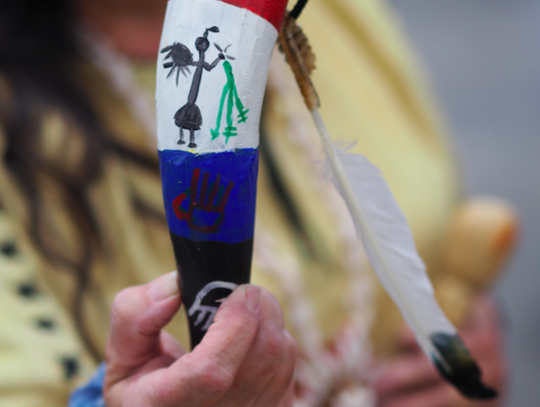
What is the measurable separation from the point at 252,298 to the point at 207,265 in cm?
3

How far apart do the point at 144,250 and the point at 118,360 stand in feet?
0.95

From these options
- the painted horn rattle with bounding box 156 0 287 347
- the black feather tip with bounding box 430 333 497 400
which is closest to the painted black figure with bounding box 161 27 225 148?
the painted horn rattle with bounding box 156 0 287 347

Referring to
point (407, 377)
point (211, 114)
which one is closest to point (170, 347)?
point (211, 114)

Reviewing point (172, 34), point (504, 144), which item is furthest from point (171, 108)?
point (504, 144)

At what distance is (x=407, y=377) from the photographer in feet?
2.46

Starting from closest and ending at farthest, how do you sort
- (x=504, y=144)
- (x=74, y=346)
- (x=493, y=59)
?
(x=74, y=346) → (x=504, y=144) → (x=493, y=59)

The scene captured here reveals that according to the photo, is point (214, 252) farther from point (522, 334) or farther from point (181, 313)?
point (522, 334)

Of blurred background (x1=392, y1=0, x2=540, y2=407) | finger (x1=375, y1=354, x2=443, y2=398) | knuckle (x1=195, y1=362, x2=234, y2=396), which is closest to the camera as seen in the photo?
knuckle (x1=195, y1=362, x2=234, y2=396)

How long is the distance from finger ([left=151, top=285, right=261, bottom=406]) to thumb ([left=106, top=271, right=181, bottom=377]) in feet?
0.11

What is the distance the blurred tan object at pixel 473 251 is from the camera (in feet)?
2.50

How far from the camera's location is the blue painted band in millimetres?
280

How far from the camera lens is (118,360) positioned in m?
0.31

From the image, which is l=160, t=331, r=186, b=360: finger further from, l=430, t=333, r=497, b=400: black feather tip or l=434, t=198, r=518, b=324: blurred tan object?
l=434, t=198, r=518, b=324: blurred tan object

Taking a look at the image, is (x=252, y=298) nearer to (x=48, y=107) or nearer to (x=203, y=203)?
(x=203, y=203)
